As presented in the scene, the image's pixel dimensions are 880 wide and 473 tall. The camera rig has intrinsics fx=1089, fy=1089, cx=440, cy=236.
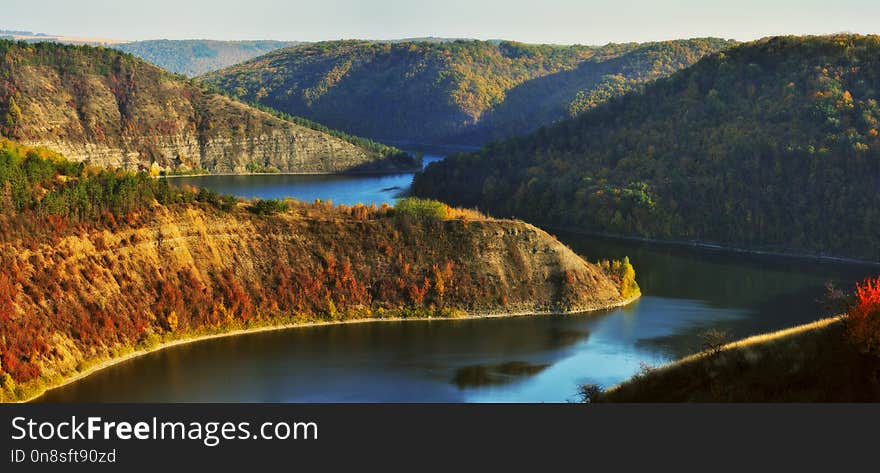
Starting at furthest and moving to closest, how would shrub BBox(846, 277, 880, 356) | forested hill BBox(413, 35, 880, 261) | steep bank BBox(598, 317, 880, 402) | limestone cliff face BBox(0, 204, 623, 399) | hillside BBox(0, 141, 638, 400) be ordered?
1. forested hill BBox(413, 35, 880, 261)
2. hillside BBox(0, 141, 638, 400)
3. limestone cliff face BBox(0, 204, 623, 399)
4. shrub BBox(846, 277, 880, 356)
5. steep bank BBox(598, 317, 880, 402)

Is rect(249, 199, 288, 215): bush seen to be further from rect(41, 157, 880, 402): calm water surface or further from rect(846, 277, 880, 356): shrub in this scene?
rect(846, 277, 880, 356): shrub

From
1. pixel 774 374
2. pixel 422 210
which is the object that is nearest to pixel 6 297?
pixel 422 210

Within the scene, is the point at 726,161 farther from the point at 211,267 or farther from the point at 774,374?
the point at 774,374

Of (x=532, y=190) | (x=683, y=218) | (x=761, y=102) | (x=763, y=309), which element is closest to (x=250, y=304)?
(x=763, y=309)

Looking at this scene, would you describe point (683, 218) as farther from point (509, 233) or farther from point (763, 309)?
point (509, 233)

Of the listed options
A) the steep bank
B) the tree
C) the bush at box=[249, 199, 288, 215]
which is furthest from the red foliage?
the tree

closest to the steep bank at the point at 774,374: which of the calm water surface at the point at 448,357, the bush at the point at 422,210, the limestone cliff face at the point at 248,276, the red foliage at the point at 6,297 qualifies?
the calm water surface at the point at 448,357

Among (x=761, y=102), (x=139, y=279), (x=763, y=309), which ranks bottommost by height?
(x=763, y=309)
